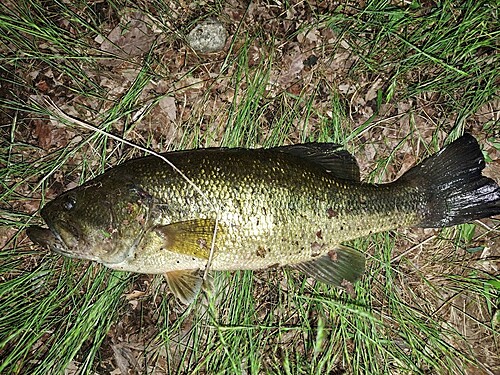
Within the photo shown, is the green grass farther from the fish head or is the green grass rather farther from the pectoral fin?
the fish head

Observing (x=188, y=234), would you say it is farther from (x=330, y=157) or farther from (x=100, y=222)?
(x=330, y=157)

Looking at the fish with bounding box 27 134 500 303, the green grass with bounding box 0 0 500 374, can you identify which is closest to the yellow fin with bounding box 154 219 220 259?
the fish with bounding box 27 134 500 303

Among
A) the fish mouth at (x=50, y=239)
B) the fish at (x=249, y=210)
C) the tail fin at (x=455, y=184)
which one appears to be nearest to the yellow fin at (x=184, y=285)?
the fish at (x=249, y=210)

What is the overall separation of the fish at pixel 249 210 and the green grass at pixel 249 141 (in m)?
0.34

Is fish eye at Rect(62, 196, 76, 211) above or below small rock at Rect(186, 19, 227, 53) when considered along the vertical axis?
below

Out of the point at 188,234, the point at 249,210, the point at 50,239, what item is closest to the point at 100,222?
the point at 50,239

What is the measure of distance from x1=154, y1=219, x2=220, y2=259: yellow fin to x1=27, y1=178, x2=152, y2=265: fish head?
0.50 feet

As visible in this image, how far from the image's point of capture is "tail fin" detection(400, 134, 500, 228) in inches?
110

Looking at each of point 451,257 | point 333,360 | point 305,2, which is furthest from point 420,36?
point 333,360

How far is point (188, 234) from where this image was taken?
2500 millimetres

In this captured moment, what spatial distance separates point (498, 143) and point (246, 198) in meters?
1.98

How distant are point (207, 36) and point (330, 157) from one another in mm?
1306

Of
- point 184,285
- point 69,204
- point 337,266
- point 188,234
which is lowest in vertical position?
point 184,285

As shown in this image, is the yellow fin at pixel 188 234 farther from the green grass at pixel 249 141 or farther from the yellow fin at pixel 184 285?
the green grass at pixel 249 141
